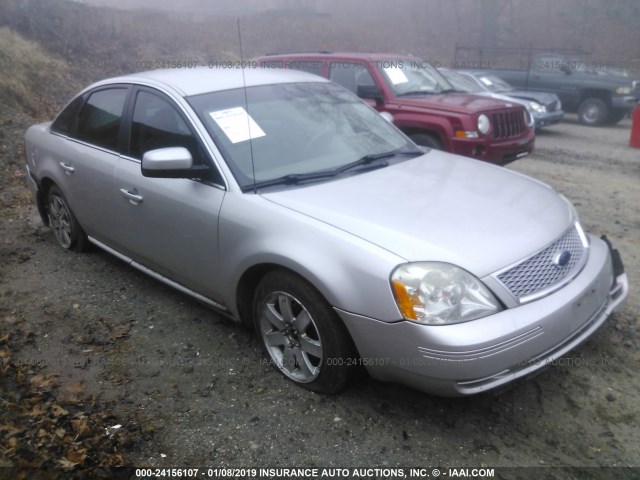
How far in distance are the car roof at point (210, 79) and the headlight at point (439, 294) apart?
197 centimetres

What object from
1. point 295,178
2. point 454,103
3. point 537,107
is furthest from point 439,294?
point 537,107

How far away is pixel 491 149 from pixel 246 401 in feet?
16.2

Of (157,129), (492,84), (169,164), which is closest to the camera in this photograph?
(169,164)

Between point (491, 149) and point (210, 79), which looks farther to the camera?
point (491, 149)

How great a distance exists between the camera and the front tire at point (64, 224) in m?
4.98

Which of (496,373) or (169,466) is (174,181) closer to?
(169,466)

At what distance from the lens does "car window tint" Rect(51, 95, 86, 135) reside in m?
4.80

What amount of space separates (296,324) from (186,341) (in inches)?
40.1

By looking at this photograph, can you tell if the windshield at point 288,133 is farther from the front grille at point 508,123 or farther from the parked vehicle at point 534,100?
the parked vehicle at point 534,100

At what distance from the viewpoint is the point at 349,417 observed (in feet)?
9.89

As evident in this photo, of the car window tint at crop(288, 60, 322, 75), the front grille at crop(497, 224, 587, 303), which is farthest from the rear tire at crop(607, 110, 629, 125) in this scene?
the front grille at crop(497, 224, 587, 303)

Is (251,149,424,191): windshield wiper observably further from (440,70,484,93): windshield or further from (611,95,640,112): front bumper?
(611,95,640,112): front bumper

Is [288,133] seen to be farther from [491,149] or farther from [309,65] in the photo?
[309,65]

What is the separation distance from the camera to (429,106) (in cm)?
714
